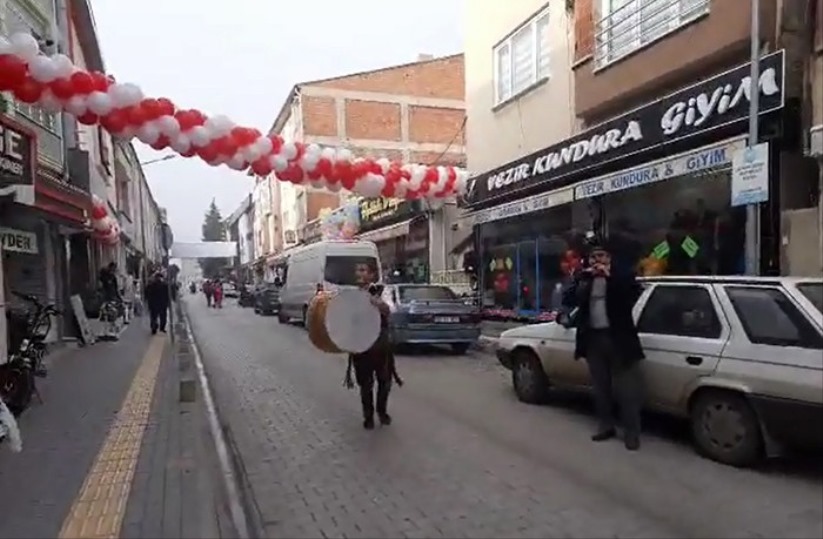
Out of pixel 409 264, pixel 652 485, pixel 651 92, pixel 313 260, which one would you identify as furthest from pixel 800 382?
pixel 409 264

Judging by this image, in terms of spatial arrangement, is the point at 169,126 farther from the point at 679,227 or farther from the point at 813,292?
the point at 813,292

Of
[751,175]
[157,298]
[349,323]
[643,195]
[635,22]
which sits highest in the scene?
[635,22]

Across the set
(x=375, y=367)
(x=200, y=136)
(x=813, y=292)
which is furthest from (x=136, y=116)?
(x=813, y=292)

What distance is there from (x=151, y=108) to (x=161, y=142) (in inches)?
26.4

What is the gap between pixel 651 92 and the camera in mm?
13016

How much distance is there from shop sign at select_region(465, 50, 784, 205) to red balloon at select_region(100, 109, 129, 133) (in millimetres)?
8287

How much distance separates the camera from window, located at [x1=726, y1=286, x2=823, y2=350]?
523 cm

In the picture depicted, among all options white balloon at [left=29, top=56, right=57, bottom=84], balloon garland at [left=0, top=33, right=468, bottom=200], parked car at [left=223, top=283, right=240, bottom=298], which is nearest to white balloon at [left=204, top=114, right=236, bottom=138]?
balloon garland at [left=0, top=33, right=468, bottom=200]

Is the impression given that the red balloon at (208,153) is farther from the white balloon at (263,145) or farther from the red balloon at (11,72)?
the red balloon at (11,72)

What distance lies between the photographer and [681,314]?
6.31 m

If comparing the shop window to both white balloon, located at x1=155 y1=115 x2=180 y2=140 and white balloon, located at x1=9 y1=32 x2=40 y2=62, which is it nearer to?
white balloon, located at x1=155 y1=115 x2=180 y2=140

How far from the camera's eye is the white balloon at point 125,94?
1057 cm

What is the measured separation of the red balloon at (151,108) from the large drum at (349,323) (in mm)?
5926

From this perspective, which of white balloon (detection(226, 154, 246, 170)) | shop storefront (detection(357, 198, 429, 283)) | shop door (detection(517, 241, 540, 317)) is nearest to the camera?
white balloon (detection(226, 154, 246, 170))
